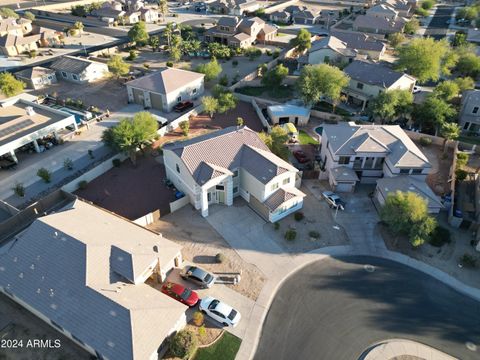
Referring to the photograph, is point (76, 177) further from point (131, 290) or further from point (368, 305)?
point (368, 305)

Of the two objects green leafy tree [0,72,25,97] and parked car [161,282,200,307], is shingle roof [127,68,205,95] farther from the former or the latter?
parked car [161,282,200,307]

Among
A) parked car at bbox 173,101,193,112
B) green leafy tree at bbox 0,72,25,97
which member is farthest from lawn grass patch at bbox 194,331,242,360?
green leafy tree at bbox 0,72,25,97

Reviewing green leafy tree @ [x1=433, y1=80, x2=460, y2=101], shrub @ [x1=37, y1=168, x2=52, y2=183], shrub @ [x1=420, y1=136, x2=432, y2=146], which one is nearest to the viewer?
shrub @ [x1=37, y1=168, x2=52, y2=183]

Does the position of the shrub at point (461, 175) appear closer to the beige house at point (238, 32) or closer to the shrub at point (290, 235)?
the shrub at point (290, 235)

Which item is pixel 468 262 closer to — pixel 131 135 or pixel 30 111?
pixel 131 135

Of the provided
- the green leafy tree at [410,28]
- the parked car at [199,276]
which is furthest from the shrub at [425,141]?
the green leafy tree at [410,28]

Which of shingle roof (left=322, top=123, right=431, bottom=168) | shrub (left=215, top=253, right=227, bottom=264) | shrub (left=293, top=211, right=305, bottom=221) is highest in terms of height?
shingle roof (left=322, top=123, right=431, bottom=168)
